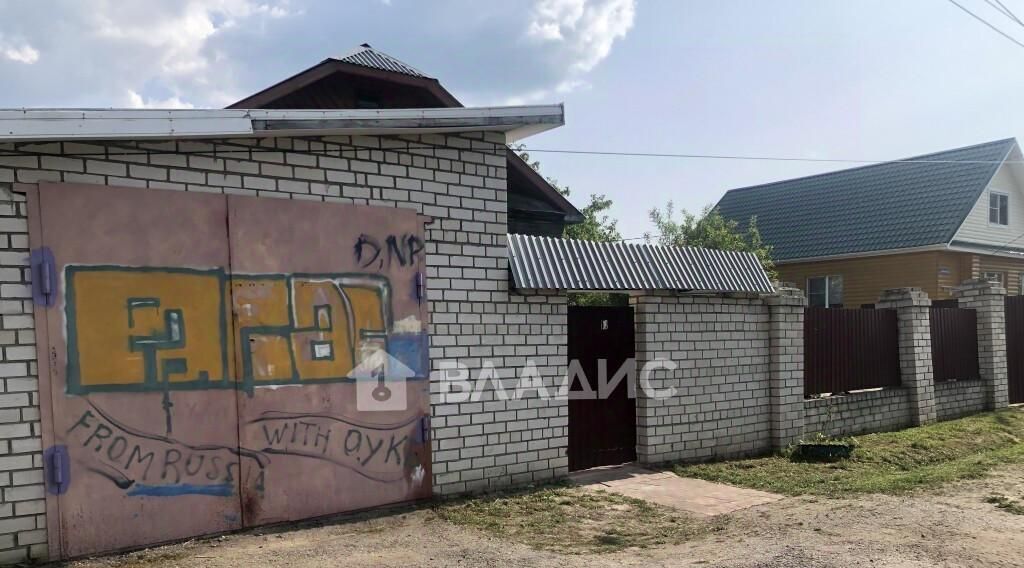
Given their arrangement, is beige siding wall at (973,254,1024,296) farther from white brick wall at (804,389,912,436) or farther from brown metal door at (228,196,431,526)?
brown metal door at (228,196,431,526)

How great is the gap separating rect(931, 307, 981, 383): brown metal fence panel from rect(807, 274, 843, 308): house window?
8.44m

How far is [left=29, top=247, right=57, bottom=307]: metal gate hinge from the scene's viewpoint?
4.29 meters

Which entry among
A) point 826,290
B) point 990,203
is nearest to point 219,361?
point 826,290

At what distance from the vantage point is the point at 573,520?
5.46 m

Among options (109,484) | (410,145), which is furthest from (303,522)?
(410,145)

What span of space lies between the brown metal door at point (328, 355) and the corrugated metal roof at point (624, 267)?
44.1 inches

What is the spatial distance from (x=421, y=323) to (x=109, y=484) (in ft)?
7.98

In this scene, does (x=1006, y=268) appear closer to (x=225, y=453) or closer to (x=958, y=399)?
(x=958, y=399)

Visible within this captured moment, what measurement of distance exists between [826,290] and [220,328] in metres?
18.9

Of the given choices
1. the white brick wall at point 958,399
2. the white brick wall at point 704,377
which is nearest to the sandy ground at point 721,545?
the white brick wall at point 704,377

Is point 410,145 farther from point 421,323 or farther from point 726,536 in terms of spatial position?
point 726,536

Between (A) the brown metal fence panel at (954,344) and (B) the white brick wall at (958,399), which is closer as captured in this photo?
(B) the white brick wall at (958,399)

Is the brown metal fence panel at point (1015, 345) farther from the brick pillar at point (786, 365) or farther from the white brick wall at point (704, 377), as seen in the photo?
the white brick wall at point (704, 377)

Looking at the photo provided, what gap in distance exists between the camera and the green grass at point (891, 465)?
21.6ft
